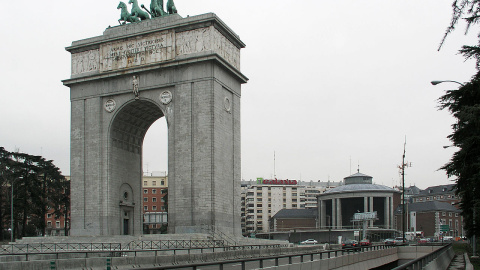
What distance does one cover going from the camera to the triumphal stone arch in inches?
1922

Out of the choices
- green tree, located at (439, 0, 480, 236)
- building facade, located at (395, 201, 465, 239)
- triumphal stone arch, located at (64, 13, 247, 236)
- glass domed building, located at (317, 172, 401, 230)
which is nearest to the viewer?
green tree, located at (439, 0, 480, 236)

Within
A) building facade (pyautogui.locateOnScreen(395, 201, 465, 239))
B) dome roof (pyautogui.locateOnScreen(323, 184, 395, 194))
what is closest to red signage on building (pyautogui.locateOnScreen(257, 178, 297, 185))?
dome roof (pyautogui.locateOnScreen(323, 184, 395, 194))

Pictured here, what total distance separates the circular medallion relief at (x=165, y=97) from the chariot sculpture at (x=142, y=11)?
8068 mm

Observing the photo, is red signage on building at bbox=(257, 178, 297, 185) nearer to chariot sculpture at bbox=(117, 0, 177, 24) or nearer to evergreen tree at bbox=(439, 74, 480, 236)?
chariot sculpture at bbox=(117, 0, 177, 24)

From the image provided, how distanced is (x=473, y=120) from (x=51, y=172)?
66141mm

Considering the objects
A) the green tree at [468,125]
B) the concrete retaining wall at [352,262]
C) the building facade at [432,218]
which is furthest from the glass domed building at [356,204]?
the green tree at [468,125]

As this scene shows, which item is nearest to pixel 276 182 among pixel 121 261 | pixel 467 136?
pixel 121 261

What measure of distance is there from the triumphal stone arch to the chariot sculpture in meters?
1.52

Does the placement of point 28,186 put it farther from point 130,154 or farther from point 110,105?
point 110,105

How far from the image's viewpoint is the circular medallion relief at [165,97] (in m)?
51.5

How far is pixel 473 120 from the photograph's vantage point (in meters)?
13.4

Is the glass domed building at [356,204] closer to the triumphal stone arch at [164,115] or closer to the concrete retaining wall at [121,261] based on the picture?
the triumphal stone arch at [164,115]

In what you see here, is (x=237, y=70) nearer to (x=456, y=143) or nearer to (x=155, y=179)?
(x=456, y=143)

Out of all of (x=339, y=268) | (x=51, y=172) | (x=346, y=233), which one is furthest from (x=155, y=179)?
(x=339, y=268)
